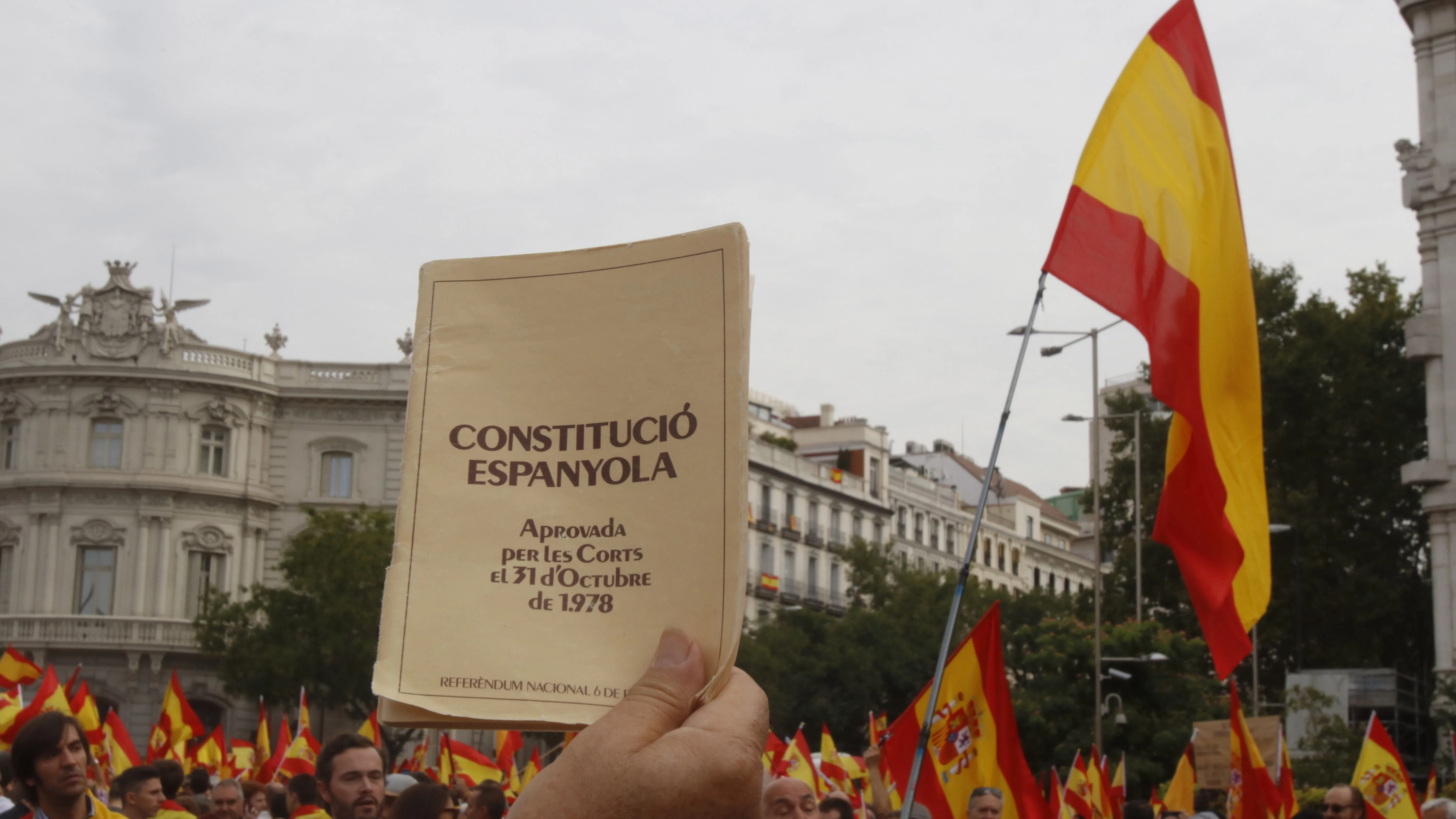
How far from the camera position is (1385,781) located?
38.9 feet

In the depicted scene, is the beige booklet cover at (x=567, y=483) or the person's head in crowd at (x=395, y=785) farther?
the person's head in crowd at (x=395, y=785)

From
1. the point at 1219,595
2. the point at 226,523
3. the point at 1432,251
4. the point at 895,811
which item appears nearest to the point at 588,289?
the point at 1219,595

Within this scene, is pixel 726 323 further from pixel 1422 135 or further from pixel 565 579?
pixel 1422 135

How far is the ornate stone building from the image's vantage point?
4791 centimetres

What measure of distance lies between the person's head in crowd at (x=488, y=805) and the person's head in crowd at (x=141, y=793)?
1601 millimetres

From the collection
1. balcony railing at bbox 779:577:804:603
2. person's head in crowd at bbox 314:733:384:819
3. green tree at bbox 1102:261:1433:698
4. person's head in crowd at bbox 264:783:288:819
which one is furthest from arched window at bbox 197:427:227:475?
person's head in crowd at bbox 314:733:384:819

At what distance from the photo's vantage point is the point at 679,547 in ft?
7.12

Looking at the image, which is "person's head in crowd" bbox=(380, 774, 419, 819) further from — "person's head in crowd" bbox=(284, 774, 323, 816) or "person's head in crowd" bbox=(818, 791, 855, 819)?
"person's head in crowd" bbox=(818, 791, 855, 819)

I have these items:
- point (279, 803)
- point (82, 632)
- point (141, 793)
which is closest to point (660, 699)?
point (141, 793)

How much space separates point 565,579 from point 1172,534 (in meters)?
4.37

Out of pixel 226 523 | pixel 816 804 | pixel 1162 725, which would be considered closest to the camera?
pixel 816 804

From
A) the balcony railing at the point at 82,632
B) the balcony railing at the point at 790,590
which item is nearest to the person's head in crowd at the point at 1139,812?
the balcony railing at the point at 82,632

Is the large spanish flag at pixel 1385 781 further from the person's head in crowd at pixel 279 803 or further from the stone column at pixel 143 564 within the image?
the stone column at pixel 143 564

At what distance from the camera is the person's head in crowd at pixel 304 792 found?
7.13 meters
